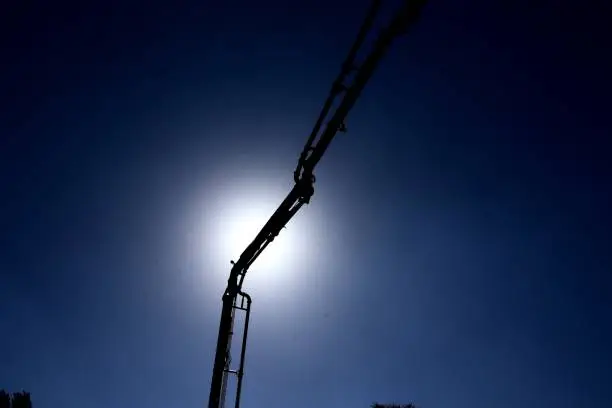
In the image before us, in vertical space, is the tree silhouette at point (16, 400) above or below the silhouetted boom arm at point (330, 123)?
below

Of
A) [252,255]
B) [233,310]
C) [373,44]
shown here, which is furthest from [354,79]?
[233,310]

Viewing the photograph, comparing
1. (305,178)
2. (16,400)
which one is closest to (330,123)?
(305,178)

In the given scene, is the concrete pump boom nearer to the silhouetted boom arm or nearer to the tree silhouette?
the silhouetted boom arm

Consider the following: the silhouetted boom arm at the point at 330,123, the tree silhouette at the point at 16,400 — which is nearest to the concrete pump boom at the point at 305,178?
the silhouetted boom arm at the point at 330,123

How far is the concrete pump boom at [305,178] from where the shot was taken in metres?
A: 7.26

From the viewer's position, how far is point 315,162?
1031 centimetres

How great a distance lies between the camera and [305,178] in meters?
10.6

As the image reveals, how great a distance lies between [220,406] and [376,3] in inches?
429

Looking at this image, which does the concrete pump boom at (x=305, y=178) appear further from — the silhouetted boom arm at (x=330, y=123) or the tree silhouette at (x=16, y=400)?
the tree silhouette at (x=16, y=400)

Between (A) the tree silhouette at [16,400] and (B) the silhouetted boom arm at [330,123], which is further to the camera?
(A) the tree silhouette at [16,400]

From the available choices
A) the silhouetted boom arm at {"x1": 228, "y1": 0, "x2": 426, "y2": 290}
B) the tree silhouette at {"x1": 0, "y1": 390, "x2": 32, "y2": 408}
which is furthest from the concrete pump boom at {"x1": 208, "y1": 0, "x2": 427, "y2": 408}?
the tree silhouette at {"x1": 0, "y1": 390, "x2": 32, "y2": 408}

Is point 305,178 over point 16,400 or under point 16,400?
over

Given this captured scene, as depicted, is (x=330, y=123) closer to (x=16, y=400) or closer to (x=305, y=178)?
(x=305, y=178)

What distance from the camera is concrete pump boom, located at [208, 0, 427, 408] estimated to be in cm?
726
